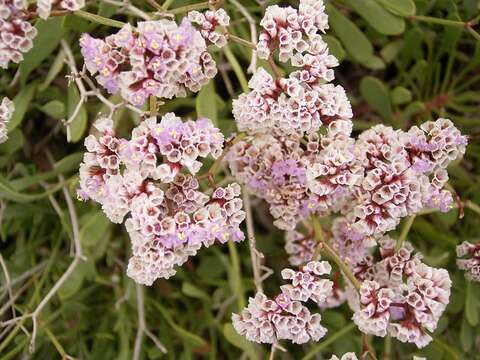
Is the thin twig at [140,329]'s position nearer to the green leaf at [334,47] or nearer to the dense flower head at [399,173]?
the dense flower head at [399,173]

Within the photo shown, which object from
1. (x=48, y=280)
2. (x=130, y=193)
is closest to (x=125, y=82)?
(x=130, y=193)

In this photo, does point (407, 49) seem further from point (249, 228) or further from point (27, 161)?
point (27, 161)

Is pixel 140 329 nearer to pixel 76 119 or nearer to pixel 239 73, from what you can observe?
pixel 76 119

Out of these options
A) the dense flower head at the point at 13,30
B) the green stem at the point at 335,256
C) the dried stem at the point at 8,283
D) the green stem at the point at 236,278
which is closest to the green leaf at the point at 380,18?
the green stem at the point at 335,256

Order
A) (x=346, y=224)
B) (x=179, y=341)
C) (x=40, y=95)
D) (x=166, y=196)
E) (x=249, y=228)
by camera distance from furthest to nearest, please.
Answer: (x=179, y=341), (x=40, y=95), (x=249, y=228), (x=346, y=224), (x=166, y=196)

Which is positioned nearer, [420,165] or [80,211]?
[420,165]

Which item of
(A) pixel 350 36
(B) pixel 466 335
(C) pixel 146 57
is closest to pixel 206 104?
(C) pixel 146 57

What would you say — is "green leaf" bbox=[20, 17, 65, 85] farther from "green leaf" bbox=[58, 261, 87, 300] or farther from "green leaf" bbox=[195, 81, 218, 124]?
"green leaf" bbox=[58, 261, 87, 300]

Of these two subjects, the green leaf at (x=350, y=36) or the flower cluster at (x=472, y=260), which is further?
the green leaf at (x=350, y=36)
